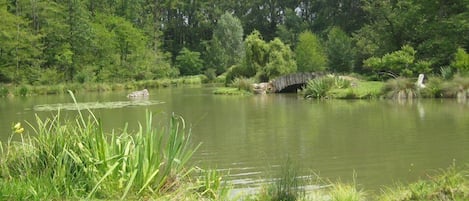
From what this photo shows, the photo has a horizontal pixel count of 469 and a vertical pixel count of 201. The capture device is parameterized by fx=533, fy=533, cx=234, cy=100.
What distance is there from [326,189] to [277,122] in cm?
883

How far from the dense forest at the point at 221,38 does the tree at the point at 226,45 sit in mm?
120

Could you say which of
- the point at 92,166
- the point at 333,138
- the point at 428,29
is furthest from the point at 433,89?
the point at 92,166

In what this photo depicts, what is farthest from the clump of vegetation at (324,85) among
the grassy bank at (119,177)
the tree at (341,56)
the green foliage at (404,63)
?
the grassy bank at (119,177)

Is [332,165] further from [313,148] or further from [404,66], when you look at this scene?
[404,66]

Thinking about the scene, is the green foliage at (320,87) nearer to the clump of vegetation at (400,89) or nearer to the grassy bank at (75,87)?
the clump of vegetation at (400,89)

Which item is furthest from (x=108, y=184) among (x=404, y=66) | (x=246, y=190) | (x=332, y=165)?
(x=404, y=66)

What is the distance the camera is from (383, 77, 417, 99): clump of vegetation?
72.6 ft

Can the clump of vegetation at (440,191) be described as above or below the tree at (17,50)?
below

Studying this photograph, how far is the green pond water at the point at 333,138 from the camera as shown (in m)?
8.62

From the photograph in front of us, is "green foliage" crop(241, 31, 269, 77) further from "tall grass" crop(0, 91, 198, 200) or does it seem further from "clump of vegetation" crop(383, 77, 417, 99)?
"tall grass" crop(0, 91, 198, 200)

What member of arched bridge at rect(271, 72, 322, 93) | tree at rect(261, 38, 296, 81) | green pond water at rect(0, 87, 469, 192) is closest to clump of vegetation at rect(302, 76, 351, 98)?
arched bridge at rect(271, 72, 322, 93)

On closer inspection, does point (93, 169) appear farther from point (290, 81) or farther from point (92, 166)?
point (290, 81)

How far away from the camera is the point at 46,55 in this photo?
1902 inches

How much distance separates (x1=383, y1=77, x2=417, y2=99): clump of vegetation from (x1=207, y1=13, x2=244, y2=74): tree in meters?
39.8
